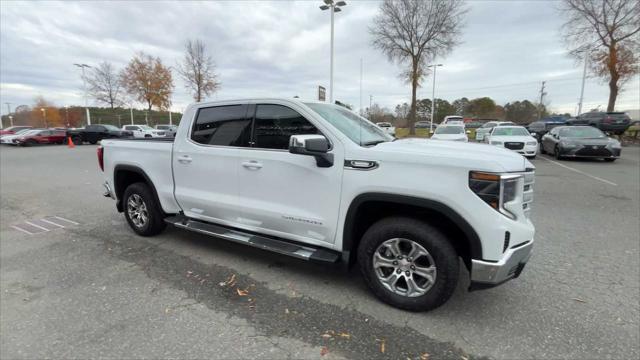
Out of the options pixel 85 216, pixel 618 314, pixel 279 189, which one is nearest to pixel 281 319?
pixel 279 189

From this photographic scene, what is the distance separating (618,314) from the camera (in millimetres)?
2848

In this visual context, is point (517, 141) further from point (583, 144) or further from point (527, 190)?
point (527, 190)

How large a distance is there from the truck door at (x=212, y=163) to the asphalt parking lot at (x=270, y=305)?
64cm

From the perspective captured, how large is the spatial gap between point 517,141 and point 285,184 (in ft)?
44.8

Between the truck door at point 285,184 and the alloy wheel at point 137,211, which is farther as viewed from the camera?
the alloy wheel at point 137,211

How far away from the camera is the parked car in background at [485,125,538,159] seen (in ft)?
45.5

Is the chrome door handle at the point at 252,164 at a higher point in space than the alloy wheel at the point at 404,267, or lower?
higher

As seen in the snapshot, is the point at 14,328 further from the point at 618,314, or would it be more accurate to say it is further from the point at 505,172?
the point at 618,314

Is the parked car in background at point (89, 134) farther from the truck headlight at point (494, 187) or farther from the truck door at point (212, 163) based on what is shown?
the truck headlight at point (494, 187)

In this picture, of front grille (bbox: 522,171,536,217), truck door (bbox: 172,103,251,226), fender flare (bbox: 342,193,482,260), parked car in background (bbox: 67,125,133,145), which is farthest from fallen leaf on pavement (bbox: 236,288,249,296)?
parked car in background (bbox: 67,125,133,145)

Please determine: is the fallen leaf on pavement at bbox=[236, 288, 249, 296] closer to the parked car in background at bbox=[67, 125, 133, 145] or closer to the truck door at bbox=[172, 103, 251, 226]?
the truck door at bbox=[172, 103, 251, 226]

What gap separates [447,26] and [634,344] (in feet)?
107

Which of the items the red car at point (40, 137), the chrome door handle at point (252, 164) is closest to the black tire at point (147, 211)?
the chrome door handle at point (252, 164)

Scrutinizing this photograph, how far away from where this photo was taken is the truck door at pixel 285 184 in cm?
310
